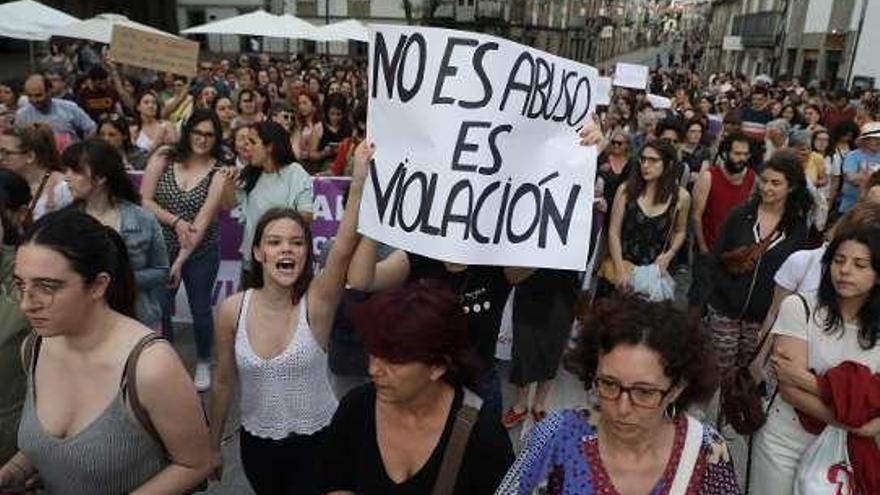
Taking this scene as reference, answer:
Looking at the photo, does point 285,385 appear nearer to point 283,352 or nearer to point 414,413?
point 283,352

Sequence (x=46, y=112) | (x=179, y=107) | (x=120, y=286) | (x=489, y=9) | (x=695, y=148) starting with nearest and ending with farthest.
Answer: (x=120, y=286), (x=46, y=112), (x=695, y=148), (x=179, y=107), (x=489, y=9)

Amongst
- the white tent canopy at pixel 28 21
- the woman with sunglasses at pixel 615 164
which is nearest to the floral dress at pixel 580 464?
the woman with sunglasses at pixel 615 164

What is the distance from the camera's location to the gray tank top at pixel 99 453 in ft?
6.33

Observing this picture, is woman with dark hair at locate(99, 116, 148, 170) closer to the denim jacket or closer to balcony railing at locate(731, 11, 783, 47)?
the denim jacket

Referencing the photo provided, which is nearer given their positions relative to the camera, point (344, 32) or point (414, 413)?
point (414, 413)

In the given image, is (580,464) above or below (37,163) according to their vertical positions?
below

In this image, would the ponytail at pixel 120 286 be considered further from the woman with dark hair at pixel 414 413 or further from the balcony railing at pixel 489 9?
the balcony railing at pixel 489 9

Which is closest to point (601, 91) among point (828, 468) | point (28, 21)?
point (828, 468)

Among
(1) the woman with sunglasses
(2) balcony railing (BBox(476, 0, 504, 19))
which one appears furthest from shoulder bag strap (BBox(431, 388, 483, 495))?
(2) balcony railing (BBox(476, 0, 504, 19))

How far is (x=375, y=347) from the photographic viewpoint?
6.00 feet

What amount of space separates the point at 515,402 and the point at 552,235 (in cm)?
231

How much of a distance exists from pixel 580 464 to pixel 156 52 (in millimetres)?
7652

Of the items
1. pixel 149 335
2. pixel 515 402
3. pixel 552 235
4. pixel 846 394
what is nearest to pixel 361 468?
pixel 149 335

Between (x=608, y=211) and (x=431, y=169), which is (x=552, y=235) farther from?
(x=608, y=211)
